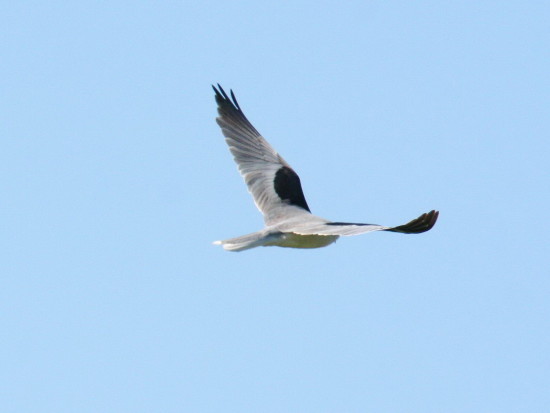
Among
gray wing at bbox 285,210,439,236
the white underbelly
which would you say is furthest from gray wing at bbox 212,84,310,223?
gray wing at bbox 285,210,439,236

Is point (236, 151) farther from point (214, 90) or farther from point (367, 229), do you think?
point (367, 229)

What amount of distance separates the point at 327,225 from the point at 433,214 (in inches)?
107

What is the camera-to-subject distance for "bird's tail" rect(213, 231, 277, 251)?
16453mm

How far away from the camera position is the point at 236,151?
20453 millimetres

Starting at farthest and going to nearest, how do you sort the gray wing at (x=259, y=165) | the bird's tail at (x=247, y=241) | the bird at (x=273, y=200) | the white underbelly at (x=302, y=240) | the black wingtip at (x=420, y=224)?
the gray wing at (x=259, y=165) < the white underbelly at (x=302, y=240) < the bird's tail at (x=247, y=241) < the bird at (x=273, y=200) < the black wingtip at (x=420, y=224)

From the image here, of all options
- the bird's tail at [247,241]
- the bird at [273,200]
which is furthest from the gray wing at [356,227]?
the bird's tail at [247,241]

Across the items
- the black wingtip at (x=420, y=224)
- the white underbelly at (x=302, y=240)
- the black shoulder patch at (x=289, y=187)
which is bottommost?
the black wingtip at (x=420, y=224)

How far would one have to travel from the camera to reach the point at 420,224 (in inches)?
553

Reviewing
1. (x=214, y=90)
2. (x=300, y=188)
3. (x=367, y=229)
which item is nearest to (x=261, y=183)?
(x=300, y=188)

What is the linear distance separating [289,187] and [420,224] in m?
5.84

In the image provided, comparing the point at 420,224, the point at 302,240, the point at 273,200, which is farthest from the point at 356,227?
the point at 273,200

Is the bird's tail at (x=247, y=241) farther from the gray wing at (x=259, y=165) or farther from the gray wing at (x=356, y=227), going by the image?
the gray wing at (x=259, y=165)

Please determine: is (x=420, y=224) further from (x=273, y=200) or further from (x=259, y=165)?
(x=259, y=165)

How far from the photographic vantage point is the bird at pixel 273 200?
51.1 ft
